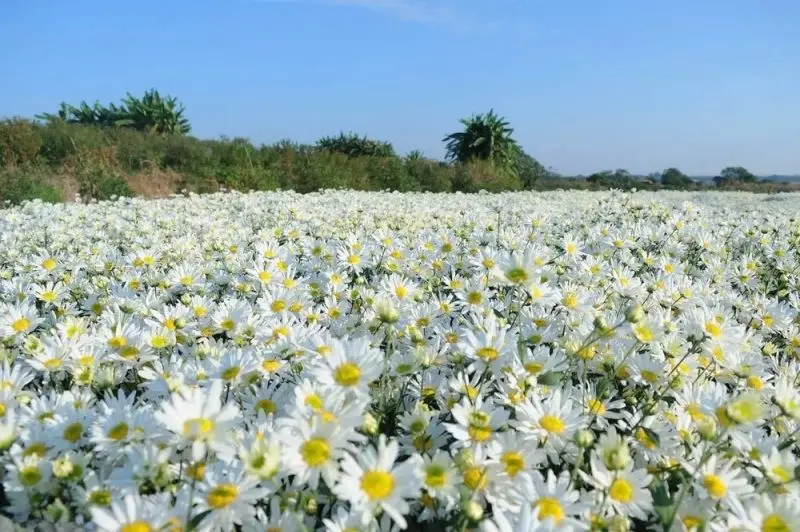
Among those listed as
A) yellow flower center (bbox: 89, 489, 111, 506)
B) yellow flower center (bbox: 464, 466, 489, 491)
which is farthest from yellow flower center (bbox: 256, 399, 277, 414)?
yellow flower center (bbox: 464, 466, 489, 491)

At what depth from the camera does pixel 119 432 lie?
4.10 feet

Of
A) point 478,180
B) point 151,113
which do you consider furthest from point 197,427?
point 151,113

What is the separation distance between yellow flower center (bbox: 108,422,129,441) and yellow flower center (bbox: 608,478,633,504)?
1.09 m

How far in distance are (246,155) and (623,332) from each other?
15.6 meters

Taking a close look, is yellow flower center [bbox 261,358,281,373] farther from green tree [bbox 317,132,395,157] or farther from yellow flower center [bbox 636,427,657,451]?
green tree [bbox 317,132,395,157]

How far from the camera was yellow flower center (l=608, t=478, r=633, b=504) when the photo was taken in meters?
1.18

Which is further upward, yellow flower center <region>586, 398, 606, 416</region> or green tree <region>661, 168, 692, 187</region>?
green tree <region>661, 168, 692, 187</region>

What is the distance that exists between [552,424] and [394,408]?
1.56 feet

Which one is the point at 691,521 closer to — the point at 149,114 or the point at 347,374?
the point at 347,374

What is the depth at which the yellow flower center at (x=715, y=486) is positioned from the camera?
1.19 m

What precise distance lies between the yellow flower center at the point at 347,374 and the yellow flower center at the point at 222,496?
31cm

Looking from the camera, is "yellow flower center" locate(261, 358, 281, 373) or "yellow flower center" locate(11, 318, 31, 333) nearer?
"yellow flower center" locate(261, 358, 281, 373)

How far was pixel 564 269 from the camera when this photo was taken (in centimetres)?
314

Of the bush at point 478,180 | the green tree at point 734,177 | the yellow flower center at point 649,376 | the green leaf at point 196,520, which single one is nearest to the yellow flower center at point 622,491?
the yellow flower center at point 649,376
